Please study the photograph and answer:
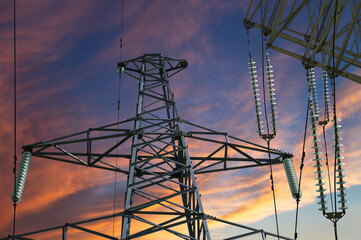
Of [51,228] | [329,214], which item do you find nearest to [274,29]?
[329,214]

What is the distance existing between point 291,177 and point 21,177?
1175 centimetres

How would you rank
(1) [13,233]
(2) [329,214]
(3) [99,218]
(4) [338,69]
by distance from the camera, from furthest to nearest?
(2) [329,214], (4) [338,69], (3) [99,218], (1) [13,233]

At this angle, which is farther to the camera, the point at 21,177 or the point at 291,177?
the point at 291,177

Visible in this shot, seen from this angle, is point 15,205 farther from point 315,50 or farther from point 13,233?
point 315,50

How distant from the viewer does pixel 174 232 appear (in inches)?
613

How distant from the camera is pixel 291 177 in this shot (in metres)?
19.8

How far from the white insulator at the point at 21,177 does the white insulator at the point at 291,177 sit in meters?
11.5

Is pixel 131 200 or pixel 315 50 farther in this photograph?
pixel 315 50

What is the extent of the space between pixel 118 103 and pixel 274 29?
8996 mm

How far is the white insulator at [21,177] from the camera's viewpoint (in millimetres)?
17609

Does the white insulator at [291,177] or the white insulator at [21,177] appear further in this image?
the white insulator at [291,177]

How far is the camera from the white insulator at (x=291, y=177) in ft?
63.2

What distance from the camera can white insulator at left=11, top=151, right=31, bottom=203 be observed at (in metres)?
17.6

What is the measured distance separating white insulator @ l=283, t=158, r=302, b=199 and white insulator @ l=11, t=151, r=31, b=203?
11497 mm
